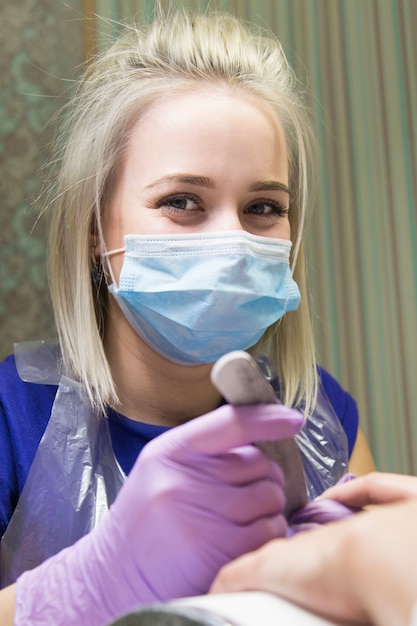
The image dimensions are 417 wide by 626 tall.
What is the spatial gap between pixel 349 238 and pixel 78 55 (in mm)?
884

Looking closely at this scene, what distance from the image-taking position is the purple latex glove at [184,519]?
0.68m

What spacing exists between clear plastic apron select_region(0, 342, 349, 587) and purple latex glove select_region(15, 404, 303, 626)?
0.25 metres

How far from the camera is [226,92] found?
121 centimetres

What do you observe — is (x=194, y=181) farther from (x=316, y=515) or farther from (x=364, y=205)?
(x=364, y=205)

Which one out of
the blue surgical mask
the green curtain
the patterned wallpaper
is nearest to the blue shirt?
the blue surgical mask

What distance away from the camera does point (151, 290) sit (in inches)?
42.9

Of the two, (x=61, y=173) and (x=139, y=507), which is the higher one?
(x=61, y=173)

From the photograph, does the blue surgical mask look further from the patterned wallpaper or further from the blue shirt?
the patterned wallpaper

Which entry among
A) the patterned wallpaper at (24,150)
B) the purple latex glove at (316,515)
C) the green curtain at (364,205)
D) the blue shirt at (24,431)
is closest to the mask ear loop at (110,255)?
the blue shirt at (24,431)

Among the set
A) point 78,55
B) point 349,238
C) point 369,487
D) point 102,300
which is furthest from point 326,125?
point 369,487

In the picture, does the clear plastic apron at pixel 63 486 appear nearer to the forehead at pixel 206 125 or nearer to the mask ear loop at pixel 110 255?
the mask ear loop at pixel 110 255

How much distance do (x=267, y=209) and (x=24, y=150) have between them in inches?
25.8

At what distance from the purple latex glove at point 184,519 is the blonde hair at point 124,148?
1.33ft

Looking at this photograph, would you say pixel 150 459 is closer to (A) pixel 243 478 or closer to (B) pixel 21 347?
(A) pixel 243 478
